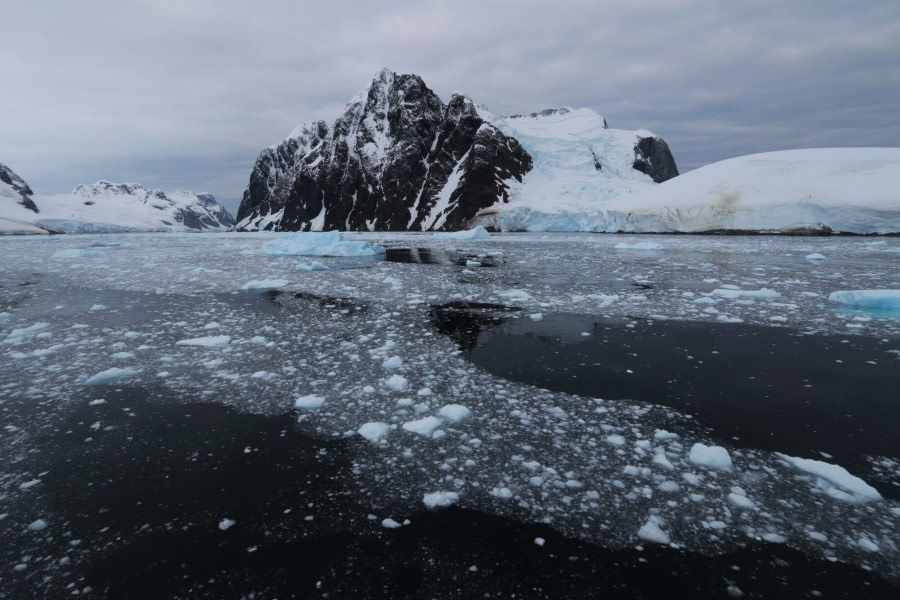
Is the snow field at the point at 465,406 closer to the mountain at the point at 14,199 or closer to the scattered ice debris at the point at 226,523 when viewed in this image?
the scattered ice debris at the point at 226,523

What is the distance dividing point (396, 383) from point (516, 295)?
5.81m

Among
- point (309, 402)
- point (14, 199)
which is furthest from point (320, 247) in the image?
point (14, 199)

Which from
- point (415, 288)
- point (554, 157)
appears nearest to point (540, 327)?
point (415, 288)

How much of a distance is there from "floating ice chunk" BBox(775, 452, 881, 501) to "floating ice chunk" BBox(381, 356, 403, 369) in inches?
150

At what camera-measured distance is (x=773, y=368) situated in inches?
200

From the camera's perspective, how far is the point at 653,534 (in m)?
2.51

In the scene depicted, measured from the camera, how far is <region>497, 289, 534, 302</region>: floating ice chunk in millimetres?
9594

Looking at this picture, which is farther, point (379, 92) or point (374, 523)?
point (379, 92)

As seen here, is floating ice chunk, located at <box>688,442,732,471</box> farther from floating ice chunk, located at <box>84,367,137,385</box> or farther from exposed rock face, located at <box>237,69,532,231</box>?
exposed rock face, located at <box>237,69,532,231</box>

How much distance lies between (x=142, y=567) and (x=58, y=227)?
175508 millimetres

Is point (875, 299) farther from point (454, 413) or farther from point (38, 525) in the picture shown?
point (38, 525)

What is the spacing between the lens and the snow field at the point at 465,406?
2.68 metres

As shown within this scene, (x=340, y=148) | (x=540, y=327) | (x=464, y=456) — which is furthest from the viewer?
(x=340, y=148)

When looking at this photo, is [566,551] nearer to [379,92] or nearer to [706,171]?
[706,171]
